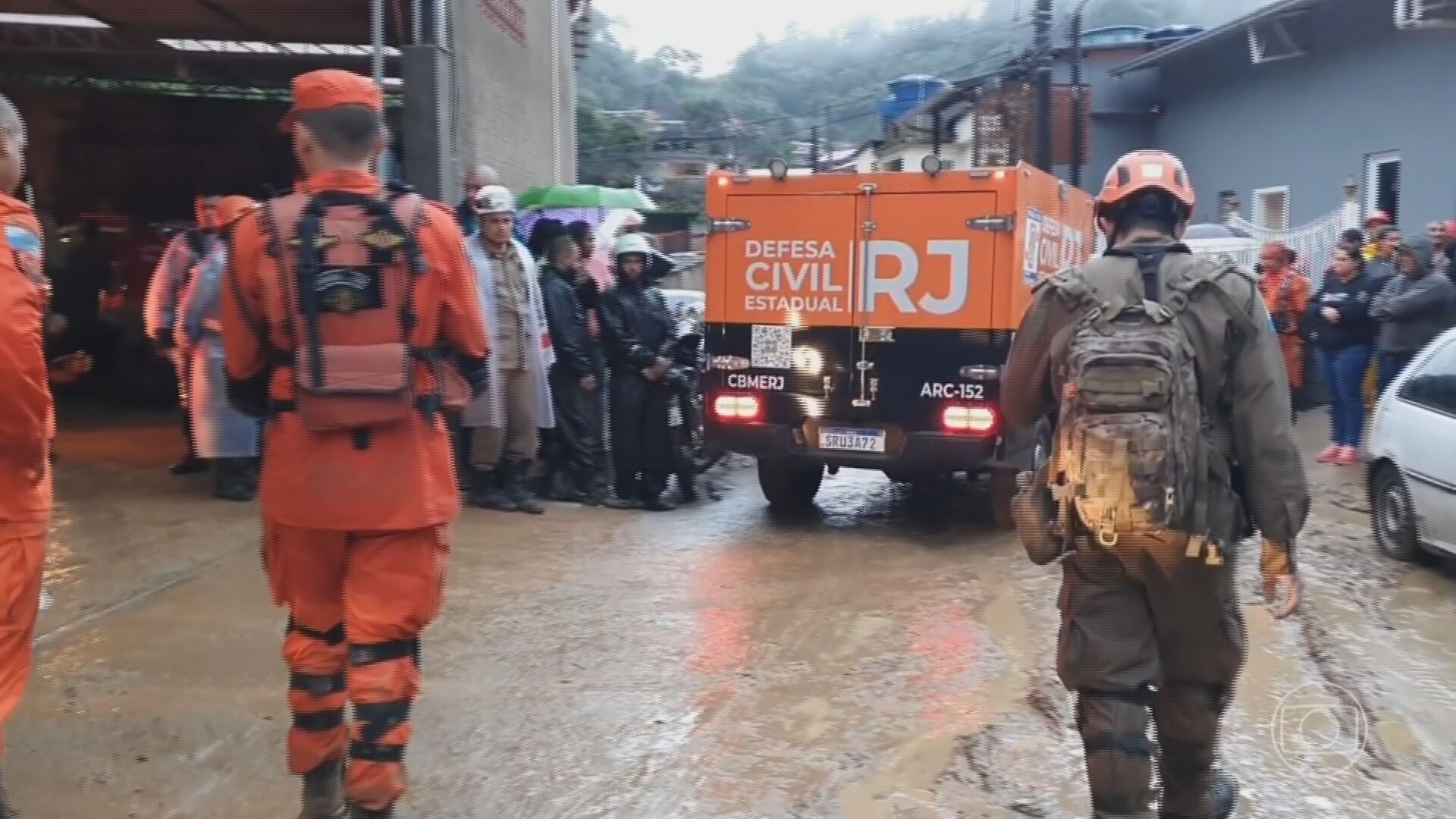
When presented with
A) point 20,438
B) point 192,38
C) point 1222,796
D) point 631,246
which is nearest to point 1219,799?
point 1222,796

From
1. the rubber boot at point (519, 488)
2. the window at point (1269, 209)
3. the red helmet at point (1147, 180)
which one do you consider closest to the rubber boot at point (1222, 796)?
the red helmet at point (1147, 180)

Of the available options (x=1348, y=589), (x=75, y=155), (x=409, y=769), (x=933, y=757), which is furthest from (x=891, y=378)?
(x=75, y=155)

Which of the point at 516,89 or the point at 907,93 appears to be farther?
the point at 907,93

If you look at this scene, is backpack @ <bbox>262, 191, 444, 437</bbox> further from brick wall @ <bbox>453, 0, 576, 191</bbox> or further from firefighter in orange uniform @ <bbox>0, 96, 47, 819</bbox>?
brick wall @ <bbox>453, 0, 576, 191</bbox>

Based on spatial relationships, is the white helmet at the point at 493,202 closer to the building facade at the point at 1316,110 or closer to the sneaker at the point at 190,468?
the sneaker at the point at 190,468

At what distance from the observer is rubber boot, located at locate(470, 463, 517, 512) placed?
28.4 feet

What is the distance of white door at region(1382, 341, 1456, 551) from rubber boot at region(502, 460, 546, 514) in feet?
17.0

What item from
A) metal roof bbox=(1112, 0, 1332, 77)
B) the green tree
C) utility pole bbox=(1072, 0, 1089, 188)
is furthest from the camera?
the green tree

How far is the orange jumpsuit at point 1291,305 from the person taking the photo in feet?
37.5

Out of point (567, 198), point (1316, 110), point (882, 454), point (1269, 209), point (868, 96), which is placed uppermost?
point (868, 96)

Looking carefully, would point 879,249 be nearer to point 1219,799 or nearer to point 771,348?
point 771,348

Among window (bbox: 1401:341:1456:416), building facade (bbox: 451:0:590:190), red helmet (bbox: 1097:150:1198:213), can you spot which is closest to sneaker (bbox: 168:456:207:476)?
building facade (bbox: 451:0:590:190)

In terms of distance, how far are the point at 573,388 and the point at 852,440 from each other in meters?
2.02

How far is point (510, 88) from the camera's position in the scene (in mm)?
13891
